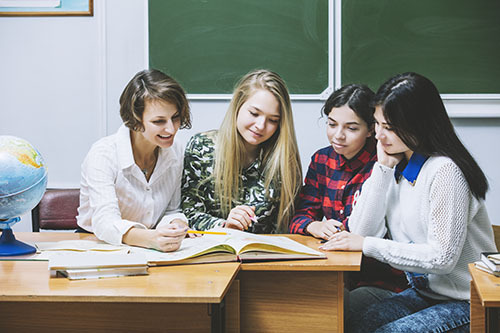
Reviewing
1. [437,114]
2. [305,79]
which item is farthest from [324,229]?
[305,79]

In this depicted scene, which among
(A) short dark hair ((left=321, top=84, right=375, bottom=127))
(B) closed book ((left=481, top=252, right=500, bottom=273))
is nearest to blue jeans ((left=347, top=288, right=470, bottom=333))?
(B) closed book ((left=481, top=252, right=500, bottom=273))

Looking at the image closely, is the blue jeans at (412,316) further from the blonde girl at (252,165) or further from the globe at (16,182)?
the globe at (16,182)

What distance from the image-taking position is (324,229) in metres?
2.03

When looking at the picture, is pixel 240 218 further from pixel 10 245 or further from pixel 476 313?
pixel 476 313

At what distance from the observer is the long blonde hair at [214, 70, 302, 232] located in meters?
2.26

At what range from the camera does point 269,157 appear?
2330mm

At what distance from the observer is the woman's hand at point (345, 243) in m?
1.79

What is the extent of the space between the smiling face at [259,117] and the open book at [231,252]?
24.1 inches

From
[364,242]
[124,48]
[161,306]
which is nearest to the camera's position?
[161,306]

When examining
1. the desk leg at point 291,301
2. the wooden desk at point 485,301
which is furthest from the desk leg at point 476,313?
the desk leg at point 291,301

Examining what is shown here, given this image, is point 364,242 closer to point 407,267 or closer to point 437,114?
point 407,267

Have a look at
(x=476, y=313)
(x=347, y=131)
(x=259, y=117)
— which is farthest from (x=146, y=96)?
(x=476, y=313)

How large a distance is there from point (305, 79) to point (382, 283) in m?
1.32

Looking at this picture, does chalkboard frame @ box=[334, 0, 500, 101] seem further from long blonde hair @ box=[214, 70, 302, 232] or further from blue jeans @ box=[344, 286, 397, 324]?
blue jeans @ box=[344, 286, 397, 324]
